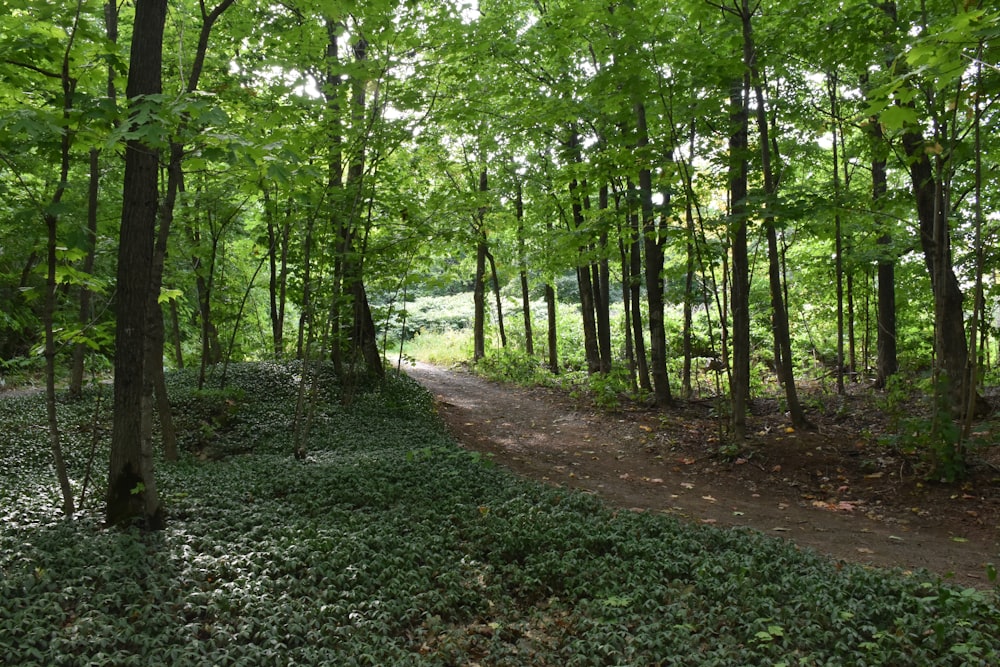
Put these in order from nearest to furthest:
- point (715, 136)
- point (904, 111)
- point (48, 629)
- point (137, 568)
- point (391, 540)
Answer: point (48, 629), point (904, 111), point (137, 568), point (391, 540), point (715, 136)

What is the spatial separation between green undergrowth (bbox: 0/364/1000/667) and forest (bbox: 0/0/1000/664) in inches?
2.8

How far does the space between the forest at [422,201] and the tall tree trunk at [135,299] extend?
2 centimetres

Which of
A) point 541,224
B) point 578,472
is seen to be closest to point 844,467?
point 578,472

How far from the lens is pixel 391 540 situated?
508 centimetres

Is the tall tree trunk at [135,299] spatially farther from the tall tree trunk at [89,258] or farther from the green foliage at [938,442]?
the green foliage at [938,442]

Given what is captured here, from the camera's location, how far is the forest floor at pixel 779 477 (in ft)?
18.6

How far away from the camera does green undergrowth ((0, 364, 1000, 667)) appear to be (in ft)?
11.7

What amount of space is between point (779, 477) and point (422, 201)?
7877mm

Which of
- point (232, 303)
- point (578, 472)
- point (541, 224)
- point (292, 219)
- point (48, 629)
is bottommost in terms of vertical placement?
point (578, 472)

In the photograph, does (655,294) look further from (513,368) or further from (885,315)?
(513,368)

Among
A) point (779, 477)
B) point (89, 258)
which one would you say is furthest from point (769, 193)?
point (89, 258)

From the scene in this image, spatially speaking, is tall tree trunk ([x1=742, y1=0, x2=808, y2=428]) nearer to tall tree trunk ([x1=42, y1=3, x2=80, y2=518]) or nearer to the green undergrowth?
the green undergrowth

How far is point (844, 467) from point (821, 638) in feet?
16.0

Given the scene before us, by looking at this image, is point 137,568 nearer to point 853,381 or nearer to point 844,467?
point 844,467
